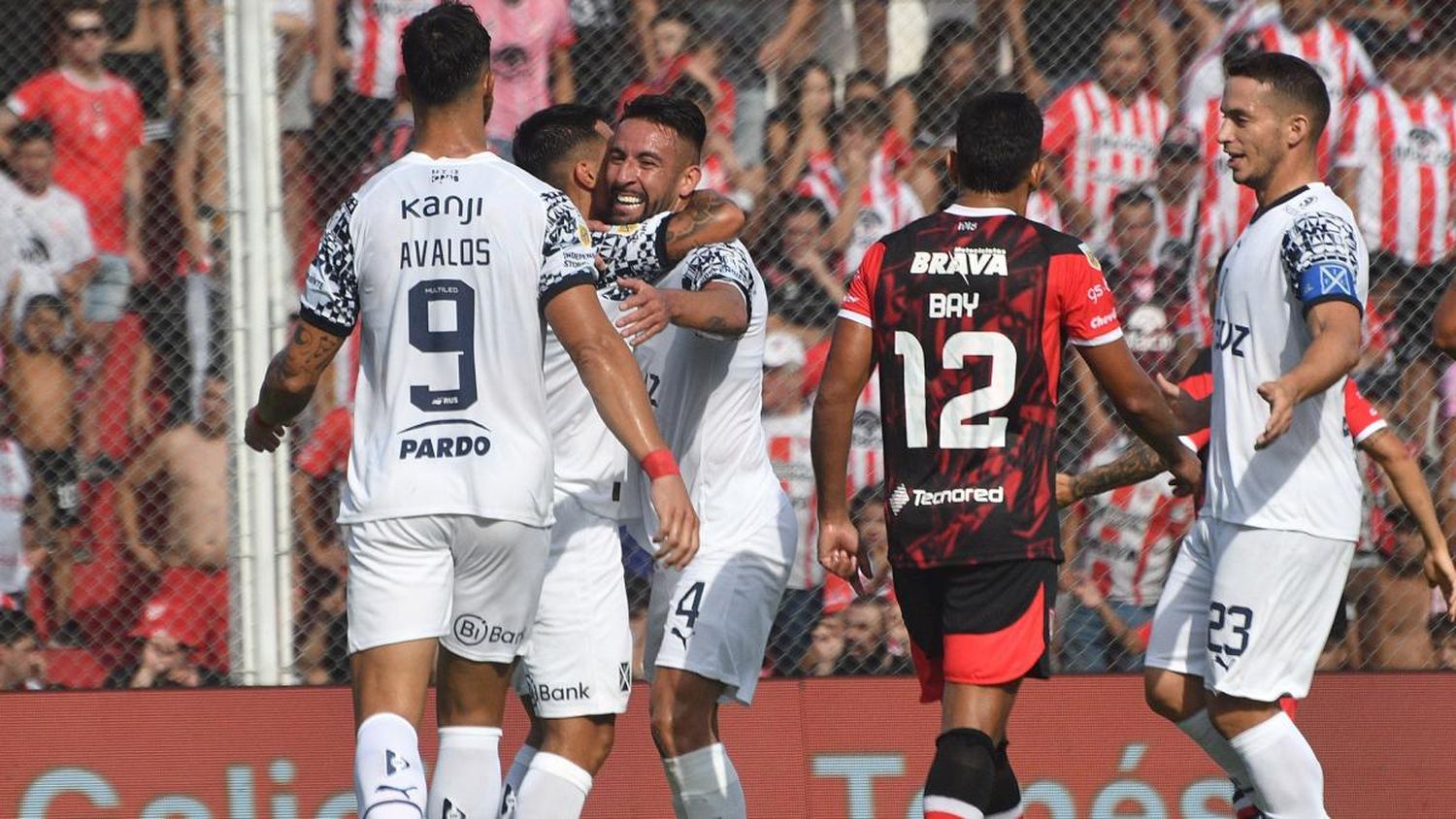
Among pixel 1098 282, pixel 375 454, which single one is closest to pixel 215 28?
pixel 375 454

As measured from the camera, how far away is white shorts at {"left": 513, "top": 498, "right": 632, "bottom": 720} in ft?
17.2

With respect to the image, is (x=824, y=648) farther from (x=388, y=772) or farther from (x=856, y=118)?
(x=388, y=772)

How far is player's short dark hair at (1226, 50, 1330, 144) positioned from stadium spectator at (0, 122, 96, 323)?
4.69m

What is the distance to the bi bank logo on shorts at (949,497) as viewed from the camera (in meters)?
4.98

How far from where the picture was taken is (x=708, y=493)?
5672 mm

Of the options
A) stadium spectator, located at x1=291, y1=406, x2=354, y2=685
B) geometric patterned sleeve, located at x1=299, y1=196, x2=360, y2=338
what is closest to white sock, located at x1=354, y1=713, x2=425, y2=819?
geometric patterned sleeve, located at x1=299, y1=196, x2=360, y2=338

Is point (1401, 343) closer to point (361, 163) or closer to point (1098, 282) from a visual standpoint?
point (1098, 282)

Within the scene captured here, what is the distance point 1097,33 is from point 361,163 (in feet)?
10.1

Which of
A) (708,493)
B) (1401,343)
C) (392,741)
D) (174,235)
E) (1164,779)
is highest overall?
(174,235)

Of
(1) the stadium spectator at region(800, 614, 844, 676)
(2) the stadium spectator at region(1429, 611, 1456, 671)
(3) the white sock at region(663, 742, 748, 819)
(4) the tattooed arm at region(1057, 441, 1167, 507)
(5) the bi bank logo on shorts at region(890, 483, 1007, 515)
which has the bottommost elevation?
(3) the white sock at region(663, 742, 748, 819)

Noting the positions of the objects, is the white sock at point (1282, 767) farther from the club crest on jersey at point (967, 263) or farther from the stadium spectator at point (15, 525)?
the stadium spectator at point (15, 525)

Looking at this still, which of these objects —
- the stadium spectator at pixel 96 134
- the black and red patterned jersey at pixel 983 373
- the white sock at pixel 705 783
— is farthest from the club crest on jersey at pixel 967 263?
the stadium spectator at pixel 96 134

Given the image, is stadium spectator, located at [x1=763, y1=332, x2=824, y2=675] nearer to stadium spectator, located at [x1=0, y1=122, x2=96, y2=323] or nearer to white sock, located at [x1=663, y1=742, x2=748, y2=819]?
white sock, located at [x1=663, y1=742, x2=748, y2=819]

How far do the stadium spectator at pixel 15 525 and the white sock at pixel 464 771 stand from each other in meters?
3.21
